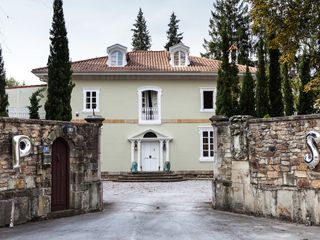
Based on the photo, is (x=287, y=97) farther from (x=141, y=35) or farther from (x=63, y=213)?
(x=141, y=35)

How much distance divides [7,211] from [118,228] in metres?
2.86

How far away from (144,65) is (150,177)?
7.99m

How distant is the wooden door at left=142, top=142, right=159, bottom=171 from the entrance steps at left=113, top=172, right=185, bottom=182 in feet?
3.69

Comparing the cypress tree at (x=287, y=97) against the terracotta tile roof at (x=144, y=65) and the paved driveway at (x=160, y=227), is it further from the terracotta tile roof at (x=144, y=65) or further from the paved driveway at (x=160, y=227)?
the paved driveway at (x=160, y=227)

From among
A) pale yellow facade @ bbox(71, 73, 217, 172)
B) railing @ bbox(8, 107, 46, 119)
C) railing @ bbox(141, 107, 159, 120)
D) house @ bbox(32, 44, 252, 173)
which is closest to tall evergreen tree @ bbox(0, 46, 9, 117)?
house @ bbox(32, 44, 252, 173)

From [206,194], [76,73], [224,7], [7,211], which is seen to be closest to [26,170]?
[7,211]

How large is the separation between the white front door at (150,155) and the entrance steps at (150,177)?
1.12m

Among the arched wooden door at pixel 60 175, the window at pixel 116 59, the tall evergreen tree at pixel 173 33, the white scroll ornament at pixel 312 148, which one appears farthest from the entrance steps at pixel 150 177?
the tall evergreen tree at pixel 173 33

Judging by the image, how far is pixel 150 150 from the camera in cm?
2684

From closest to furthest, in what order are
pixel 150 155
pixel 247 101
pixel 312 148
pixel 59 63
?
pixel 312 148 → pixel 247 101 → pixel 59 63 → pixel 150 155

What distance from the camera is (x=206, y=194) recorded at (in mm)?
17328

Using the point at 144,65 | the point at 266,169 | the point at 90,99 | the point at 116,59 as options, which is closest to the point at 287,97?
the point at 266,169

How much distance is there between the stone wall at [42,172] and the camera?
9820mm

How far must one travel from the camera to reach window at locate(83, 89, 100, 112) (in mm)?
26516
